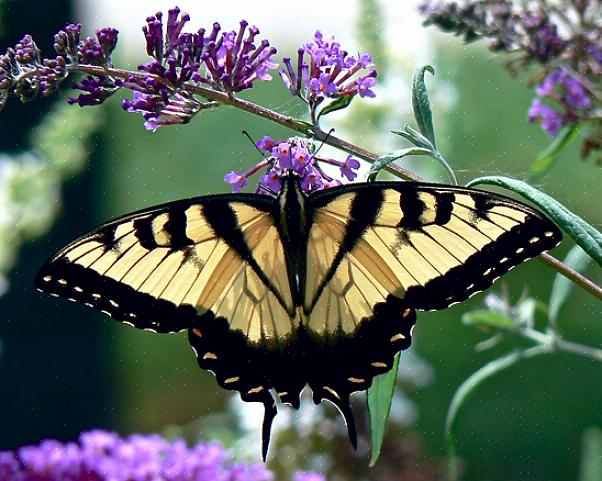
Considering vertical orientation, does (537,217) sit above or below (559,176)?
below

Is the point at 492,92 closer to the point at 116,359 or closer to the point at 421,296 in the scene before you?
the point at 116,359

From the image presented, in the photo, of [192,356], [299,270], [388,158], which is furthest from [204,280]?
[192,356]

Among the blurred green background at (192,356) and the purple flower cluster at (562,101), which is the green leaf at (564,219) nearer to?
the purple flower cluster at (562,101)

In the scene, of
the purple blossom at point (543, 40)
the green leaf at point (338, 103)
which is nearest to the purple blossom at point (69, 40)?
the green leaf at point (338, 103)

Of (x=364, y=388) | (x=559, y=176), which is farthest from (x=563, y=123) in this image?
(x=559, y=176)

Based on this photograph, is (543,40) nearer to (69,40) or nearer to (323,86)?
(323,86)

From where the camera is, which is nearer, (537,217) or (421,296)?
(537,217)

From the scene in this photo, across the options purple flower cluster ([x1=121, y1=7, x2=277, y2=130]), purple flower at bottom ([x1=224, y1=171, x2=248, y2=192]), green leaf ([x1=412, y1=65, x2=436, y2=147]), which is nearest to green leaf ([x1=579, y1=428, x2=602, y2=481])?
green leaf ([x1=412, y1=65, x2=436, y2=147])
